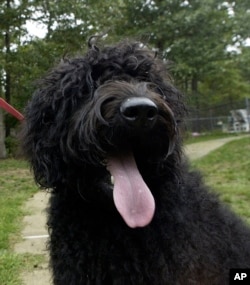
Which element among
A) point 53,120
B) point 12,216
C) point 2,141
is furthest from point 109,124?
point 2,141

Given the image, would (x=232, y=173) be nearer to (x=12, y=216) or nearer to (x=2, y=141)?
(x=12, y=216)

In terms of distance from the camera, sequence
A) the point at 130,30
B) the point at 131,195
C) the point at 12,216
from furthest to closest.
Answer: the point at 130,30, the point at 12,216, the point at 131,195

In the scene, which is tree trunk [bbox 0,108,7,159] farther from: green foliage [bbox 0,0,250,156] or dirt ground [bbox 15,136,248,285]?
dirt ground [bbox 15,136,248,285]

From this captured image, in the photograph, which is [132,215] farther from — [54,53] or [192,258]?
[54,53]

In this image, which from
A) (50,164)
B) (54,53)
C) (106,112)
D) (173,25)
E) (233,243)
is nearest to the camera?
(106,112)

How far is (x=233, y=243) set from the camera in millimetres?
2775

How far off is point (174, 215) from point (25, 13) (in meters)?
15.4

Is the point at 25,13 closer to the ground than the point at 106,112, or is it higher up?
higher up

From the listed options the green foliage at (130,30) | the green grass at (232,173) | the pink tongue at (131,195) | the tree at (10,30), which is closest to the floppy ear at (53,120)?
the pink tongue at (131,195)

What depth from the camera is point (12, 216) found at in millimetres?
6598

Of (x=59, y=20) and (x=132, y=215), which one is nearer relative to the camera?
(x=132, y=215)

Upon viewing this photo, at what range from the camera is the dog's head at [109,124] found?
7.37ft

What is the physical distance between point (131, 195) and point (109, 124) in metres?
0.40

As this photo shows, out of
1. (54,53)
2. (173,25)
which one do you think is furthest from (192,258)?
(173,25)
